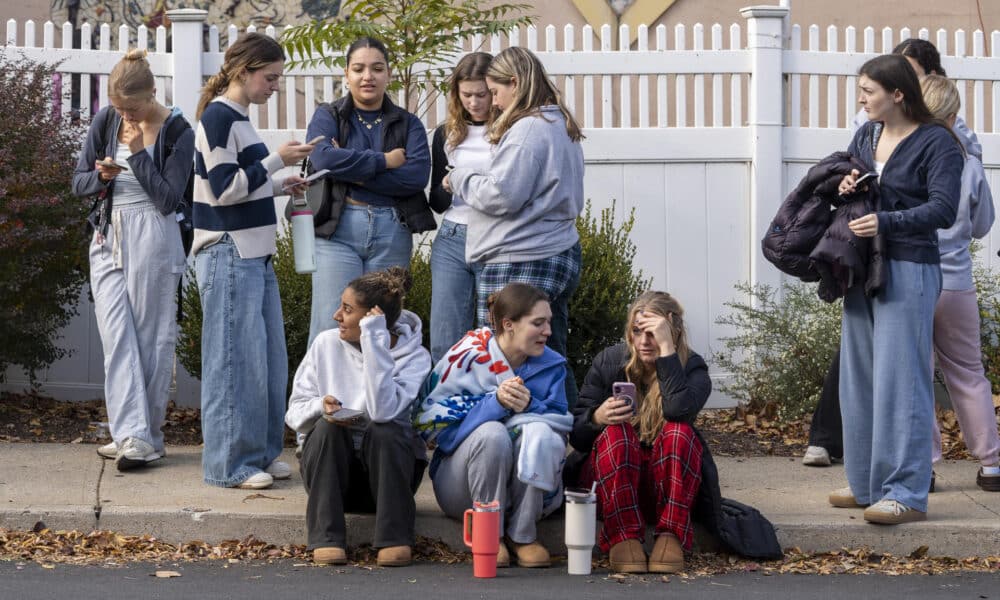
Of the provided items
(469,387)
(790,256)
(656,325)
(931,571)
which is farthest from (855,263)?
(469,387)

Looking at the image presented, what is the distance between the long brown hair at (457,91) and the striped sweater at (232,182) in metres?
0.85

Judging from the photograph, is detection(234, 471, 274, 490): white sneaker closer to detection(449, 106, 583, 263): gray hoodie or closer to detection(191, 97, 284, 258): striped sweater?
detection(191, 97, 284, 258): striped sweater

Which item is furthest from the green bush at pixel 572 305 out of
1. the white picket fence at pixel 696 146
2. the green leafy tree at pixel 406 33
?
the green leafy tree at pixel 406 33

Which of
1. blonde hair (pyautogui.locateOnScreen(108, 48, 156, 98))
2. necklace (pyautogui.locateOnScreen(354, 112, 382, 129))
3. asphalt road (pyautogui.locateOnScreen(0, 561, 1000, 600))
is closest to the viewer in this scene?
asphalt road (pyautogui.locateOnScreen(0, 561, 1000, 600))

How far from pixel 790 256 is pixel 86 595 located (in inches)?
117

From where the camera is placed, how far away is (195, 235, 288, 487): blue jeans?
5969 mm

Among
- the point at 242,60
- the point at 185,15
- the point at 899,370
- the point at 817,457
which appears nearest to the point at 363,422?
the point at 242,60

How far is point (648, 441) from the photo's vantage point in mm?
Result: 5508

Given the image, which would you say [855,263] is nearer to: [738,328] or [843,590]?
[843,590]

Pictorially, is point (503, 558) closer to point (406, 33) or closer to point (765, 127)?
point (406, 33)

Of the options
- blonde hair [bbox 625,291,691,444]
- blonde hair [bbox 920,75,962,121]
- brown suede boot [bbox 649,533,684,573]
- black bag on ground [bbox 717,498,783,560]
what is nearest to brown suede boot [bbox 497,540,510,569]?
brown suede boot [bbox 649,533,684,573]

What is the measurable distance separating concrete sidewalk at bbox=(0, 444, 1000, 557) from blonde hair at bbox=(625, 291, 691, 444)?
1.77 feet

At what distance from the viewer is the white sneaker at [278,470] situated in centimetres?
626

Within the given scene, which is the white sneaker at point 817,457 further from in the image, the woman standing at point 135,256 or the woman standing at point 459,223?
the woman standing at point 135,256
